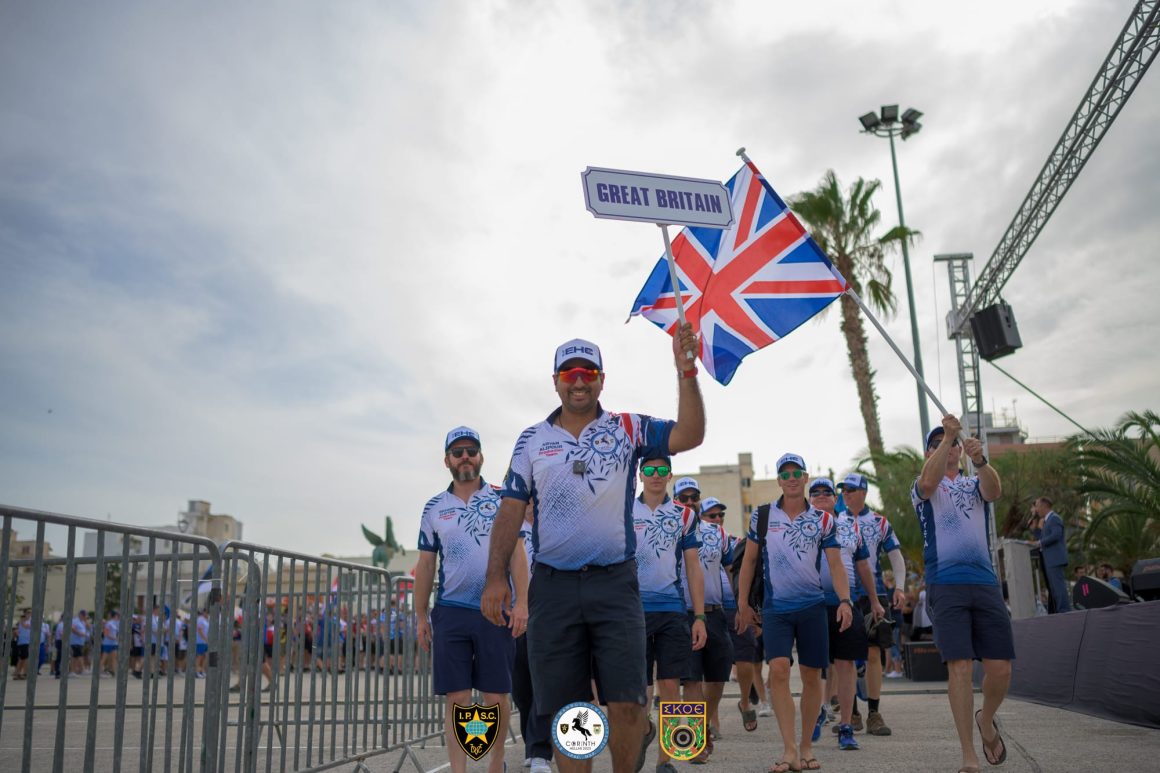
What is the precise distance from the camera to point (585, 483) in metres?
4.56

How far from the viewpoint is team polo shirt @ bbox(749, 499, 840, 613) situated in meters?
7.80

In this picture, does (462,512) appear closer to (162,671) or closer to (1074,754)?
(162,671)

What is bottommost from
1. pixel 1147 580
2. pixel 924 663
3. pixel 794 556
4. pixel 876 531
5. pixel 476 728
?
pixel 924 663

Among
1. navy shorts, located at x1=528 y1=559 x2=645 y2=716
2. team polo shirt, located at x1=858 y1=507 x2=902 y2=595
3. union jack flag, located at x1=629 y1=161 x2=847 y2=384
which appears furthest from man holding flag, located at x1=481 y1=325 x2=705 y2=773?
team polo shirt, located at x1=858 y1=507 x2=902 y2=595

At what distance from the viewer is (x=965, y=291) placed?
2298 cm

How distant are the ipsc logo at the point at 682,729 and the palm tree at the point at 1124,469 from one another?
60.7 feet

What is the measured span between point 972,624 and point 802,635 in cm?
132

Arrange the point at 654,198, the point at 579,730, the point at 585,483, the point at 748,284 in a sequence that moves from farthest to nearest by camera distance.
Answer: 1. the point at 748,284
2. the point at 654,198
3. the point at 585,483
4. the point at 579,730

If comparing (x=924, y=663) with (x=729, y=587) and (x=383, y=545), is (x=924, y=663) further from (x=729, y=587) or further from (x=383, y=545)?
(x=383, y=545)

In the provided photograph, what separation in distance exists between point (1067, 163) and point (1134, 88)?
7.18 feet

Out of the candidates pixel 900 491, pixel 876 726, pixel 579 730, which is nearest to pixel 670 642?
pixel 876 726

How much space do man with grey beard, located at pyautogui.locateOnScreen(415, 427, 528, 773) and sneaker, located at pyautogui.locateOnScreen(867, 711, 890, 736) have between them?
4.21 metres

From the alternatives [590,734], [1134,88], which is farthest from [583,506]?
[1134,88]

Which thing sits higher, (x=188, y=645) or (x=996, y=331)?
(x=996, y=331)
